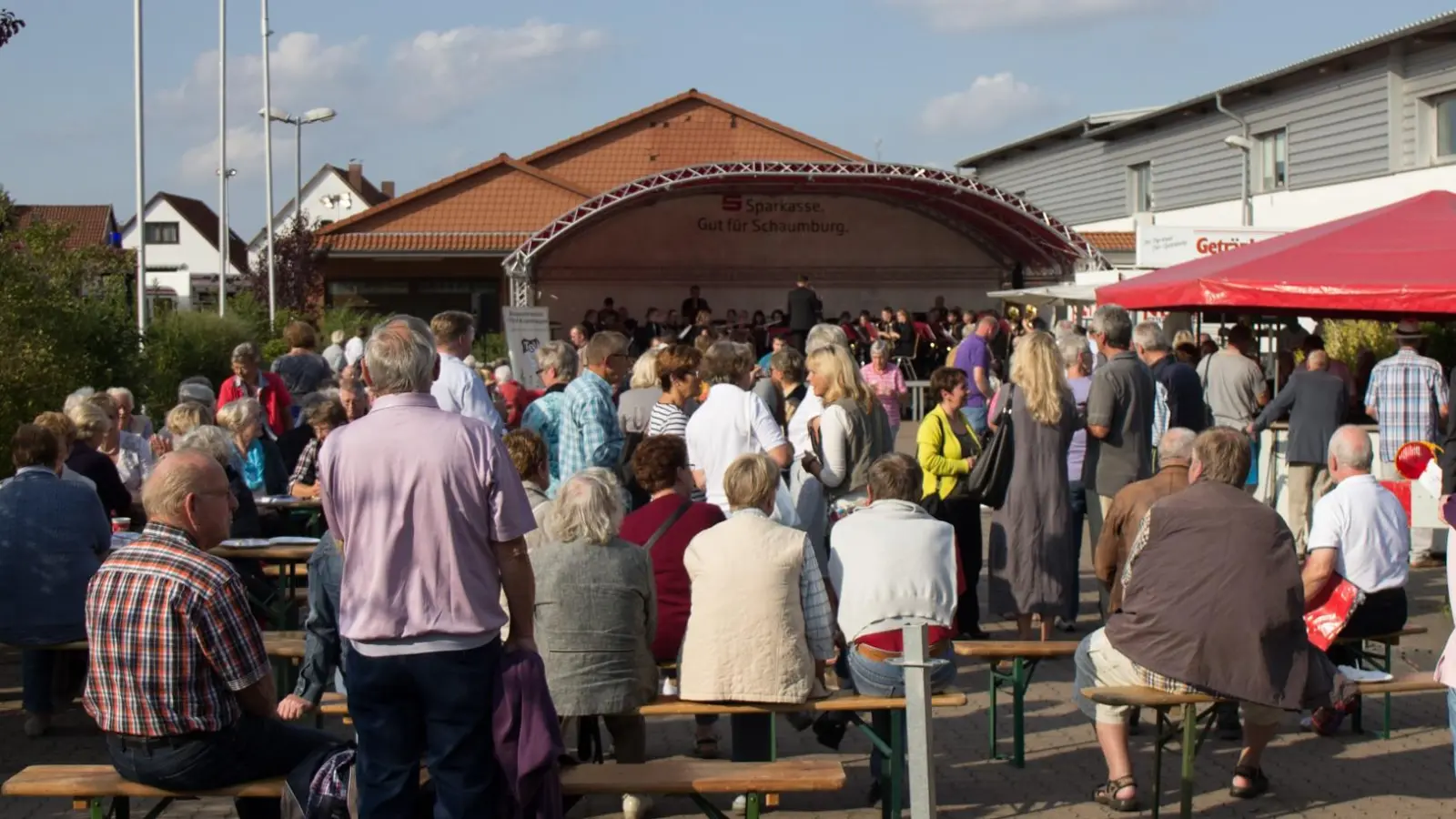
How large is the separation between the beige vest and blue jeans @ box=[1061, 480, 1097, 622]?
8.95 feet

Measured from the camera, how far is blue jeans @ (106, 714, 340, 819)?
4660 millimetres

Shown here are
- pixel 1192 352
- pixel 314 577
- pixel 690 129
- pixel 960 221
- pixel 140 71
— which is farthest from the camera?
pixel 690 129

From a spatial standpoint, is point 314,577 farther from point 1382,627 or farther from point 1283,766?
point 1382,627

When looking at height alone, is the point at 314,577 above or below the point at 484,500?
below

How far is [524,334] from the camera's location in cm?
2180

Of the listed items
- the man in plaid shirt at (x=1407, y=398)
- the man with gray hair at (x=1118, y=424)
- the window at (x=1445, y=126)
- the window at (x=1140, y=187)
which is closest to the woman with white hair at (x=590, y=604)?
the man with gray hair at (x=1118, y=424)

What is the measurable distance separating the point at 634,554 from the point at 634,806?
99cm

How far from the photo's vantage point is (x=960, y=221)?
111 ft

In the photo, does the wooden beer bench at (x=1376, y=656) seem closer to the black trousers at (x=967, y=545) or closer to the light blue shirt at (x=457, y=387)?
the black trousers at (x=967, y=545)

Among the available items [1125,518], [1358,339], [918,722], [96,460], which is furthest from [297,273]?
[918,722]

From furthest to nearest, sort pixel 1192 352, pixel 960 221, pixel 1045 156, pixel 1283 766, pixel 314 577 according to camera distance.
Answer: pixel 1045 156, pixel 960 221, pixel 1192 352, pixel 1283 766, pixel 314 577

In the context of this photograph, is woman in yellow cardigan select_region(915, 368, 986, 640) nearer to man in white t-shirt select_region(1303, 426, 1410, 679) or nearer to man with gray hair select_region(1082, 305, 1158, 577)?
man with gray hair select_region(1082, 305, 1158, 577)

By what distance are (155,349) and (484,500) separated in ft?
54.2

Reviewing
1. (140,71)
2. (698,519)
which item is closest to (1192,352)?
(698,519)
